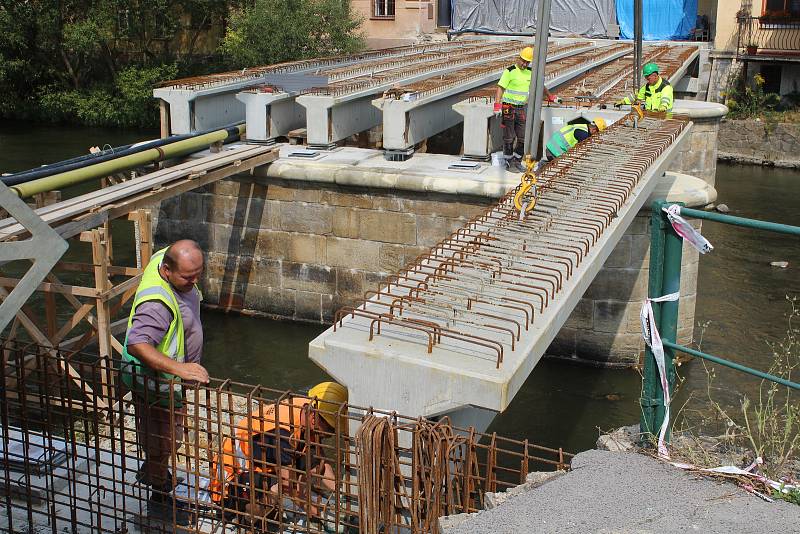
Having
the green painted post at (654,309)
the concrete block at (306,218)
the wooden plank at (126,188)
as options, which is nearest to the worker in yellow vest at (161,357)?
the green painted post at (654,309)

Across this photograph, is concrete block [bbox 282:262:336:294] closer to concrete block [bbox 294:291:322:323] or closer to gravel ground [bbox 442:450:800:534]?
concrete block [bbox 294:291:322:323]

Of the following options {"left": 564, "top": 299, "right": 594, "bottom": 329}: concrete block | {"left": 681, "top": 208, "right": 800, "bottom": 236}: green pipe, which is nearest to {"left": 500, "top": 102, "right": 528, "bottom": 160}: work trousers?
{"left": 564, "top": 299, "right": 594, "bottom": 329}: concrete block

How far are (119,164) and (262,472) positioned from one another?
6.93m

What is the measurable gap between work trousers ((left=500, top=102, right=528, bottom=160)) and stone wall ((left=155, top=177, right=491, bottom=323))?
79cm

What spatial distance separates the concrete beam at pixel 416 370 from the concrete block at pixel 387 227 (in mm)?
7145

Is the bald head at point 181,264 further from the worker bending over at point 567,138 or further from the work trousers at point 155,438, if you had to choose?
the worker bending over at point 567,138

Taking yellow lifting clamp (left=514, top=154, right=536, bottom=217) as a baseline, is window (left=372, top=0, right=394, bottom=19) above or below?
above

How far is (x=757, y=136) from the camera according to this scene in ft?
82.1

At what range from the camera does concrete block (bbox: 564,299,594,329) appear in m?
11.5

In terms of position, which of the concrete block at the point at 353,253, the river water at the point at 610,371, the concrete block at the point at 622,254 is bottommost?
the river water at the point at 610,371

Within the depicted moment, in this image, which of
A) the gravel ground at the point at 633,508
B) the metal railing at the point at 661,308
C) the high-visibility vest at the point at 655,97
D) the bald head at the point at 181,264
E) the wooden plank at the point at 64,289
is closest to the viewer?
the gravel ground at the point at 633,508

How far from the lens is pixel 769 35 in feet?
88.3

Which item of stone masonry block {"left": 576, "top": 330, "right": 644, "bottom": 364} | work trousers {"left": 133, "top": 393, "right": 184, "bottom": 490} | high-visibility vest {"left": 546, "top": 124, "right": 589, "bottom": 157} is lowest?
stone masonry block {"left": 576, "top": 330, "right": 644, "bottom": 364}

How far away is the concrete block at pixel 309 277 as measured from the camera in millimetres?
12938
